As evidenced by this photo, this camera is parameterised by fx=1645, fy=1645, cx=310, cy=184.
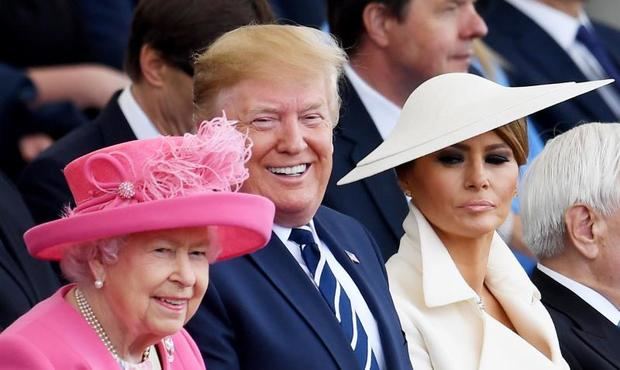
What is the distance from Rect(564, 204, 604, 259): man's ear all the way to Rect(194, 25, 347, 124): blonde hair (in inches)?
39.3

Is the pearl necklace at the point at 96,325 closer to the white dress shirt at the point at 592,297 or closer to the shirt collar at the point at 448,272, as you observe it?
the shirt collar at the point at 448,272

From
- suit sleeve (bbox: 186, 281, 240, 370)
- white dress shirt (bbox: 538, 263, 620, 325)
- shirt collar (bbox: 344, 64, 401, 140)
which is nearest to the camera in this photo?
suit sleeve (bbox: 186, 281, 240, 370)

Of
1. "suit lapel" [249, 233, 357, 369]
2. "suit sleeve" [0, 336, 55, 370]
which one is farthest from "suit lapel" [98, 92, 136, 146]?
"suit sleeve" [0, 336, 55, 370]

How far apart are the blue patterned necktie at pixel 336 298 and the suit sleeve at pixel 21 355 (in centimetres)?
98

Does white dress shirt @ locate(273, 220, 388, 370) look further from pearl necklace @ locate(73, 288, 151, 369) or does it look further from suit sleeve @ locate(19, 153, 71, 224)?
suit sleeve @ locate(19, 153, 71, 224)

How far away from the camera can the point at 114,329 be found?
3473 mm

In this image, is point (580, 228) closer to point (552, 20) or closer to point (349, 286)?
point (349, 286)

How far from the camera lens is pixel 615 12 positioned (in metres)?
9.41

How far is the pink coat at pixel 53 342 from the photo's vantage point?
3273 millimetres

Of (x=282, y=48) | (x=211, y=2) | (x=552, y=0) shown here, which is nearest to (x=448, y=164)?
(x=282, y=48)

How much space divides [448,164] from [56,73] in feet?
8.39

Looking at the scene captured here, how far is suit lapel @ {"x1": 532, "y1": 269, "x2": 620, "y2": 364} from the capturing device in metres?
4.77

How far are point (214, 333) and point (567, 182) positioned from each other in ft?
4.67

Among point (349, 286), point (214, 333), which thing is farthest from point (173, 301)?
point (349, 286)
